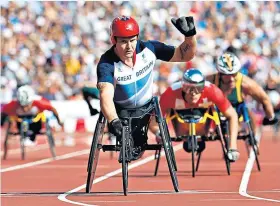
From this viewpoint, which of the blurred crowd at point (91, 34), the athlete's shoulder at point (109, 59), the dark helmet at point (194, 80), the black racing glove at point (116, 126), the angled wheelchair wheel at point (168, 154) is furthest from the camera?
the blurred crowd at point (91, 34)

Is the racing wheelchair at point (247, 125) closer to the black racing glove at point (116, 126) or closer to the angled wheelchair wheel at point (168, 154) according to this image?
the angled wheelchair wheel at point (168, 154)

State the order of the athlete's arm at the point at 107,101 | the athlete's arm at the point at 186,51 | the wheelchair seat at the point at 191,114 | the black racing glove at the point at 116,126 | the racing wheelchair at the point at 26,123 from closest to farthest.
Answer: the black racing glove at the point at 116,126
the athlete's arm at the point at 107,101
the athlete's arm at the point at 186,51
the wheelchair seat at the point at 191,114
the racing wheelchair at the point at 26,123

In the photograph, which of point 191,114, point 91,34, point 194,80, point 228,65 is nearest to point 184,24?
point 194,80

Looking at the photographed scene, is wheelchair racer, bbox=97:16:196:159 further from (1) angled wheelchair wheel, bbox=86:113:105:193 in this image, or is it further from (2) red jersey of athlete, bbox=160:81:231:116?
(2) red jersey of athlete, bbox=160:81:231:116

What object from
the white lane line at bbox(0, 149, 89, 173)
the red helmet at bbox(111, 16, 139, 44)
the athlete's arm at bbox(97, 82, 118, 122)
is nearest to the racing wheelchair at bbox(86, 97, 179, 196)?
the athlete's arm at bbox(97, 82, 118, 122)

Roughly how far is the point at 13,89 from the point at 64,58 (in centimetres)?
239

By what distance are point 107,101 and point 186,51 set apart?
1.31 metres

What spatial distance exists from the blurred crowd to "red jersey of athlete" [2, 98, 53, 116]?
12.9m

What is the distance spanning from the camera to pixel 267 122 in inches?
699

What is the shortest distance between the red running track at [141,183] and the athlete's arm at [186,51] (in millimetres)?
1536

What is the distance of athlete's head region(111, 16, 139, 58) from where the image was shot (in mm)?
12188

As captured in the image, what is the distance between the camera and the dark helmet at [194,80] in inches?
621

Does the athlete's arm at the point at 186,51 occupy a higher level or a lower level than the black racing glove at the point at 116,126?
higher

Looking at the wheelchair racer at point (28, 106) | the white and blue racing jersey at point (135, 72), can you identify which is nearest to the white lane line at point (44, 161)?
the wheelchair racer at point (28, 106)
